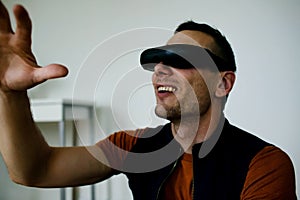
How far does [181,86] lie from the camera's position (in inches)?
45.1

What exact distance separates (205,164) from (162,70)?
0.28 metres

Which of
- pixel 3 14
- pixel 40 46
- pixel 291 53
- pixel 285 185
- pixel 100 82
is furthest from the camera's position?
pixel 40 46

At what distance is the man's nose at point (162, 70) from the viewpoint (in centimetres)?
113

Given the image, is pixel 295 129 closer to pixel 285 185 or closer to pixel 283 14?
pixel 283 14

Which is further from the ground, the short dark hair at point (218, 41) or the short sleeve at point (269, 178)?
the short dark hair at point (218, 41)

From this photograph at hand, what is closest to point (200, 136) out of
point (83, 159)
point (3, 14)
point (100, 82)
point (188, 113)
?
point (188, 113)

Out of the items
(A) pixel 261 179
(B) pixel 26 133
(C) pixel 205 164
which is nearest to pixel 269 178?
(A) pixel 261 179

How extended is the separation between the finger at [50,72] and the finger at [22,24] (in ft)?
0.23

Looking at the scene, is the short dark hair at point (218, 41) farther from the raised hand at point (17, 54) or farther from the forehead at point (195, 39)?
the raised hand at point (17, 54)

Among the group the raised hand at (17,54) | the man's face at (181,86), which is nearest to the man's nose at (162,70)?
the man's face at (181,86)

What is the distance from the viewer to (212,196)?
1.03m

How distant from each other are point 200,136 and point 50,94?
1656 mm

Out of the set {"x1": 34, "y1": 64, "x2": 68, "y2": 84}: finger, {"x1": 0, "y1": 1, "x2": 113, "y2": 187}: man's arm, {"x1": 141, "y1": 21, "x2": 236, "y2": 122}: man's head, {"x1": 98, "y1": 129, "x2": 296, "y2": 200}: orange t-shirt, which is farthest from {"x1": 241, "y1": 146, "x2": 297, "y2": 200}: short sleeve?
{"x1": 34, "y1": 64, "x2": 68, "y2": 84}: finger

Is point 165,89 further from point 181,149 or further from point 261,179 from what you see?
point 261,179
